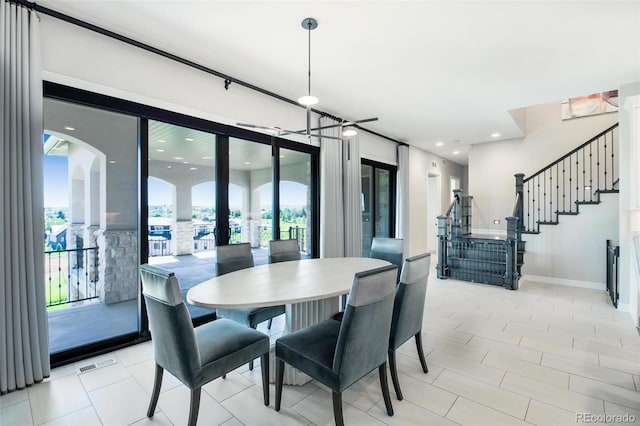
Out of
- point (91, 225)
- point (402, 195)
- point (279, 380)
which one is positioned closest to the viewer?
point (279, 380)

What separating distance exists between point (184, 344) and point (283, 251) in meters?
1.87

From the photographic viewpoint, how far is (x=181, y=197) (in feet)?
13.0

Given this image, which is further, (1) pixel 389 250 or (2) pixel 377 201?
(2) pixel 377 201

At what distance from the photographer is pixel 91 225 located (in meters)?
3.92

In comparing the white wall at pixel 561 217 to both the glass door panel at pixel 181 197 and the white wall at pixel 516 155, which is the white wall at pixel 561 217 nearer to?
the white wall at pixel 516 155

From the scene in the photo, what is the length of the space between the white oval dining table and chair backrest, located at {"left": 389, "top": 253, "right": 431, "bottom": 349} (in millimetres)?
376

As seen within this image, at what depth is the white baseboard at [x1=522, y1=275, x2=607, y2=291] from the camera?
4984mm

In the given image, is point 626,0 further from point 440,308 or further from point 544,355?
point 440,308

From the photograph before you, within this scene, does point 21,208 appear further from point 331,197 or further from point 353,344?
point 331,197

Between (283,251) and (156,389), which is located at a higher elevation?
(283,251)

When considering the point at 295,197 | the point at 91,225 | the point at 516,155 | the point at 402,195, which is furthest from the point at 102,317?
the point at 516,155

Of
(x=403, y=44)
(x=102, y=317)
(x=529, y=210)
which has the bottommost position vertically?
(x=102, y=317)

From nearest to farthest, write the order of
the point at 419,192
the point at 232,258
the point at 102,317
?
1. the point at 232,258
2. the point at 102,317
3. the point at 419,192

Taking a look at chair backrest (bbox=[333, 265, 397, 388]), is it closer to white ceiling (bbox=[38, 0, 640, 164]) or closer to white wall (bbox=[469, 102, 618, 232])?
white ceiling (bbox=[38, 0, 640, 164])
